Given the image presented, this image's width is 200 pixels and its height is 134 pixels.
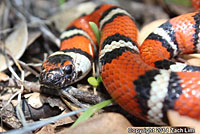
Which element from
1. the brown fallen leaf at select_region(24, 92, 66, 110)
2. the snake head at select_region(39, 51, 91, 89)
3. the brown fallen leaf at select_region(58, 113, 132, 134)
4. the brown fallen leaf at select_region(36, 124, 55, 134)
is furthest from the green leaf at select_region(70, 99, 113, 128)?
the snake head at select_region(39, 51, 91, 89)

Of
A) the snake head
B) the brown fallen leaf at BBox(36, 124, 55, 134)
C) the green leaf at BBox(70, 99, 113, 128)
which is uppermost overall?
the snake head

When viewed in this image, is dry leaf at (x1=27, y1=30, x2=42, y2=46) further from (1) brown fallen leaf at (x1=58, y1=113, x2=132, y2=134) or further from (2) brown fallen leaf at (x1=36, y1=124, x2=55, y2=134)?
(1) brown fallen leaf at (x1=58, y1=113, x2=132, y2=134)

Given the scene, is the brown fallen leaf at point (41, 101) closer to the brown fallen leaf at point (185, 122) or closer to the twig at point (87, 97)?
the twig at point (87, 97)

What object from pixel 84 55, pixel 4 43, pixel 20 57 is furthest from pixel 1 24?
pixel 84 55

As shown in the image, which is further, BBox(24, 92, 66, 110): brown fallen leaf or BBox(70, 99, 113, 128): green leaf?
BBox(24, 92, 66, 110): brown fallen leaf

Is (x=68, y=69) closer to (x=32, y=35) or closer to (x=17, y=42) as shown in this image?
(x=17, y=42)

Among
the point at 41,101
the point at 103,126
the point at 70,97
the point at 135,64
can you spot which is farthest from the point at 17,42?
the point at 103,126

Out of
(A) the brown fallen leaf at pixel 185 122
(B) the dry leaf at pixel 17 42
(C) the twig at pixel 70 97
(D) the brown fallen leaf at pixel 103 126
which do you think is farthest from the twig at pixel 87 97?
(B) the dry leaf at pixel 17 42

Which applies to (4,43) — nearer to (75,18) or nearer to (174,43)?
(75,18)
